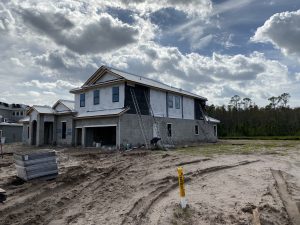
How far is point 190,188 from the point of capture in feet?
27.7

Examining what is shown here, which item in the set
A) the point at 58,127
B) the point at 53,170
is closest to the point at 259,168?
the point at 53,170

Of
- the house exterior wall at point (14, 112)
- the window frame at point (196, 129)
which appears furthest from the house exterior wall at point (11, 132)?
the window frame at point (196, 129)

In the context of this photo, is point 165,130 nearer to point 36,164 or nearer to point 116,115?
point 116,115

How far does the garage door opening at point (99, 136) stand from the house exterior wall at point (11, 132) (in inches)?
813

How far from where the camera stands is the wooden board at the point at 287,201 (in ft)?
20.8

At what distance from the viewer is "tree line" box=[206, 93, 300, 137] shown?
159 feet

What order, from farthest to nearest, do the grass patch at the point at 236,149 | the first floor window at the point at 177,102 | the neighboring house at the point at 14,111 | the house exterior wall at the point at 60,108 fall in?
the neighboring house at the point at 14,111
the first floor window at the point at 177,102
the house exterior wall at the point at 60,108
the grass patch at the point at 236,149

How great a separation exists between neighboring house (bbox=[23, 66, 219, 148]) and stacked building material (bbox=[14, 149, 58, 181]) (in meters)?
11.3

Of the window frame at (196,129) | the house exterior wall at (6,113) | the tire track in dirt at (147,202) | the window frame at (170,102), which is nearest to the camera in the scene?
the tire track in dirt at (147,202)

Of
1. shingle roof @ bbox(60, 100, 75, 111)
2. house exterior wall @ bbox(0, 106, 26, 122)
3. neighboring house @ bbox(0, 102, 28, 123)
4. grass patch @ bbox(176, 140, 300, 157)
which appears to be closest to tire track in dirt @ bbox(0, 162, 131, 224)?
grass patch @ bbox(176, 140, 300, 157)

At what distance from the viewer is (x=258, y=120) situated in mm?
51531

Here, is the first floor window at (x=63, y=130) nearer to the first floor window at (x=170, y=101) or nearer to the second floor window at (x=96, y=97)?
the second floor window at (x=96, y=97)

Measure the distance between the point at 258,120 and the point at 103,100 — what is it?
3705 cm

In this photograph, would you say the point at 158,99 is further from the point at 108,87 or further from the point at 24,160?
the point at 24,160
